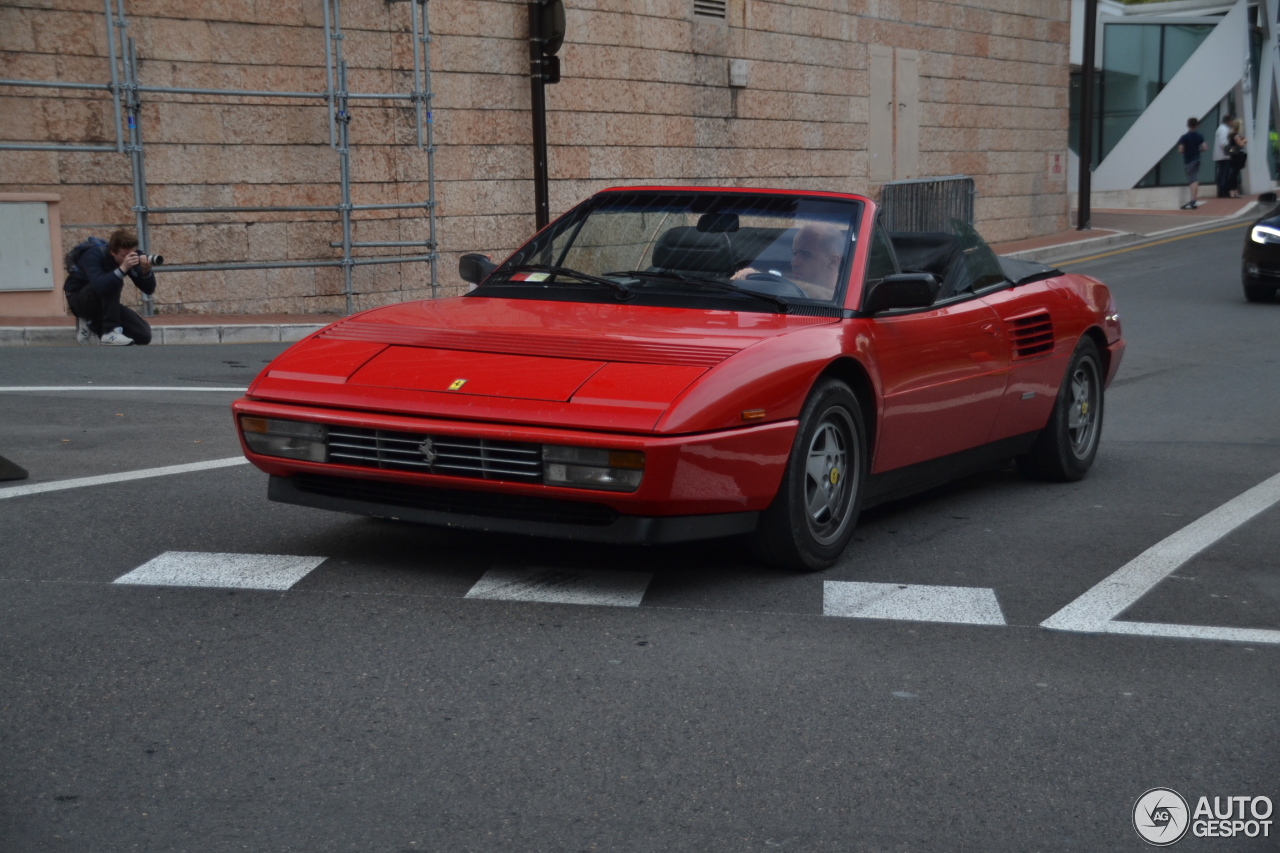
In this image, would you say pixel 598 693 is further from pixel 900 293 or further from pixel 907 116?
pixel 907 116

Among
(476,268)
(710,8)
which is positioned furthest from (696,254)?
(710,8)

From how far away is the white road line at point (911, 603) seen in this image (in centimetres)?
497

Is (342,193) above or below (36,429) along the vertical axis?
above

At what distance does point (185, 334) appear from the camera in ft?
46.2

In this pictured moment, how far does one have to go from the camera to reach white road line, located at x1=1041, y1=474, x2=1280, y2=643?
4.88 m

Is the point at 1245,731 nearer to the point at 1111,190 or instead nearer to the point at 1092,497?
the point at 1092,497

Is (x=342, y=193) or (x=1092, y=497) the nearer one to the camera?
(x=1092, y=497)

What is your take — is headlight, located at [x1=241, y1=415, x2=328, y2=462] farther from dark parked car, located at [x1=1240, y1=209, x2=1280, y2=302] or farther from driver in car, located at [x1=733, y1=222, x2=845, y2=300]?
dark parked car, located at [x1=1240, y1=209, x2=1280, y2=302]

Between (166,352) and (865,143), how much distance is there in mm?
14649

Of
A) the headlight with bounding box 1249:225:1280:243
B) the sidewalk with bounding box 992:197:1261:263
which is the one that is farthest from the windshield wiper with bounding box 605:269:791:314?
the sidewalk with bounding box 992:197:1261:263

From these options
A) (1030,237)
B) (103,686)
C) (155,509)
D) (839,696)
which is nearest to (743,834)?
(839,696)

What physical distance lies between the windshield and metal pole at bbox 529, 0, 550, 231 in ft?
32.2

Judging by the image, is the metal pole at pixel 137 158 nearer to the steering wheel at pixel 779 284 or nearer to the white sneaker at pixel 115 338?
the white sneaker at pixel 115 338

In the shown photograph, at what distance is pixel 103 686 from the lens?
4066 mm
